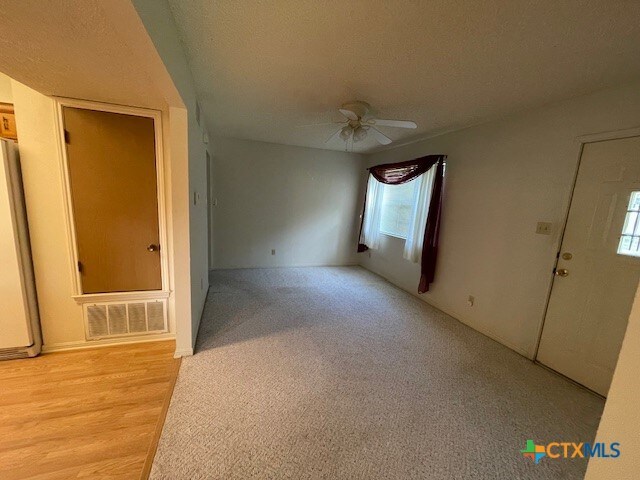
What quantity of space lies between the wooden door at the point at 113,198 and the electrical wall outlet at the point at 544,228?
3334mm

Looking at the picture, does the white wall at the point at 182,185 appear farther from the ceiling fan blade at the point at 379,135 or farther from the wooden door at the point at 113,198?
the ceiling fan blade at the point at 379,135

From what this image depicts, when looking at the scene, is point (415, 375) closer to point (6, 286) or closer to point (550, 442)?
point (550, 442)

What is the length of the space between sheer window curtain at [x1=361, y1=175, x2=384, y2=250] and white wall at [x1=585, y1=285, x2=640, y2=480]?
3951 mm

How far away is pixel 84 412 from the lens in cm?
150

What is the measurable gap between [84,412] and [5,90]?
2304mm

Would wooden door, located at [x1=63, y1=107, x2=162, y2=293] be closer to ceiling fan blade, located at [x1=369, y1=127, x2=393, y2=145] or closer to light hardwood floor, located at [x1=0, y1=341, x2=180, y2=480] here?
light hardwood floor, located at [x1=0, y1=341, x2=180, y2=480]

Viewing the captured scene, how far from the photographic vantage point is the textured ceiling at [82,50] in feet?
3.09

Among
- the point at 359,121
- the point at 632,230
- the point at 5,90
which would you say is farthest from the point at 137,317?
the point at 632,230

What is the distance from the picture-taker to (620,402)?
0.55 m

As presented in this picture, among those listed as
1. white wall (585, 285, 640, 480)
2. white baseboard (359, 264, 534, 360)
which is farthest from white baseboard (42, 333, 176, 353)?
white baseboard (359, 264, 534, 360)

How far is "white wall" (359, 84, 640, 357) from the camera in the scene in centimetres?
199

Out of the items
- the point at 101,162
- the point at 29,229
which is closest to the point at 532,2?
the point at 101,162

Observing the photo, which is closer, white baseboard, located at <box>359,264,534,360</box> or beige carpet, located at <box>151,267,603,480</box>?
beige carpet, located at <box>151,267,603,480</box>

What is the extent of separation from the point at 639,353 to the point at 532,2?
59.3 inches
